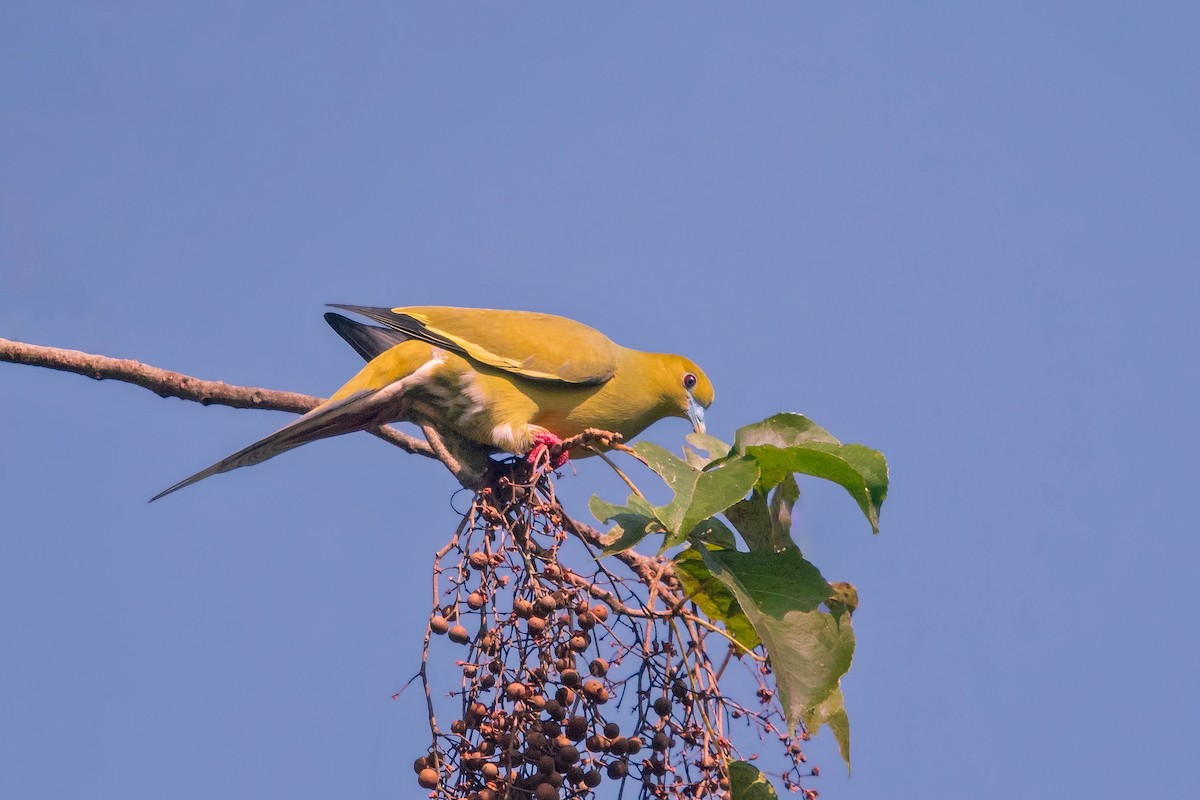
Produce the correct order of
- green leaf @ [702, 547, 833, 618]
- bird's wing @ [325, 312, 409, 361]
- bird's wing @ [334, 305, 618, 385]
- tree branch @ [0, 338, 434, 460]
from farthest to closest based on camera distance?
bird's wing @ [325, 312, 409, 361] → bird's wing @ [334, 305, 618, 385] → tree branch @ [0, 338, 434, 460] → green leaf @ [702, 547, 833, 618]

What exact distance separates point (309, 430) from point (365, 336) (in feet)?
2.56

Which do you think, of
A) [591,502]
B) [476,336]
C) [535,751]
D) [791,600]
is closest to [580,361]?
[476,336]

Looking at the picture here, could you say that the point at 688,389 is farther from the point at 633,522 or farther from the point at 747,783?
the point at 747,783

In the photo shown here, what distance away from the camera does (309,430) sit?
15.2 feet

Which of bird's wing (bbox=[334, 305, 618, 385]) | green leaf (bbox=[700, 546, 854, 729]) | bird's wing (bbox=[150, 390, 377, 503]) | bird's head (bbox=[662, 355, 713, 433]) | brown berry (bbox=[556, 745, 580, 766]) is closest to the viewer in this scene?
brown berry (bbox=[556, 745, 580, 766])

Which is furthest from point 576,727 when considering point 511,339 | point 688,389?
Result: point 688,389

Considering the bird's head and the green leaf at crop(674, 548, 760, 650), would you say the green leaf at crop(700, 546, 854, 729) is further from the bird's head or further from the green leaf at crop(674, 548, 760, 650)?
the bird's head

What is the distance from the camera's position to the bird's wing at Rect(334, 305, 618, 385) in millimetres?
4895

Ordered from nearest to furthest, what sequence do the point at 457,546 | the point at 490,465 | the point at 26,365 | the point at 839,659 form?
the point at 839,659 → the point at 457,546 → the point at 26,365 → the point at 490,465

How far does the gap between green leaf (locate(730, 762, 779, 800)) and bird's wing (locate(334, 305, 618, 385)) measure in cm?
226

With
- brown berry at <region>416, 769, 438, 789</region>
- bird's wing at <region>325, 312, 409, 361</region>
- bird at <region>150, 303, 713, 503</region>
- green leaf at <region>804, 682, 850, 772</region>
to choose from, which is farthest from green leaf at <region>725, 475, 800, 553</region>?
bird's wing at <region>325, 312, 409, 361</region>

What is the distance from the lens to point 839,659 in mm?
2887

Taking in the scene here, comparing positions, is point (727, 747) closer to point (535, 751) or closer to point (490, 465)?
point (535, 751)

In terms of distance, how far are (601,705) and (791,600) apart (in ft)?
1.79
